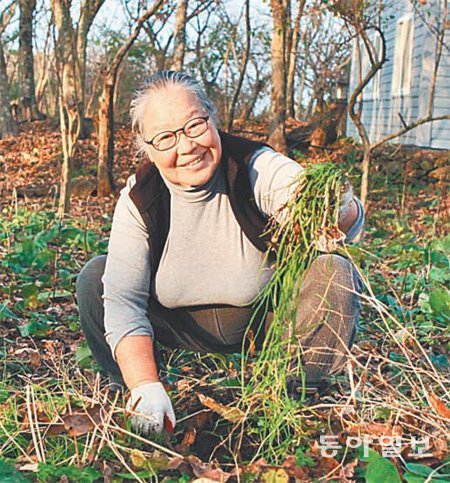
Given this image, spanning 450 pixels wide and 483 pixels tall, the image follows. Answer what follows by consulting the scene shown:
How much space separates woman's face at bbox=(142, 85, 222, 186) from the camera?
2.24 m

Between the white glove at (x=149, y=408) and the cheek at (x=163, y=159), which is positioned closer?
the white glove at (x=149, y=408)

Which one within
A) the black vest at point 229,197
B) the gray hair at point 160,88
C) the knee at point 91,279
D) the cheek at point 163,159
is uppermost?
the gray hair at point 160,88

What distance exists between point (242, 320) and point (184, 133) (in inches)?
25.7

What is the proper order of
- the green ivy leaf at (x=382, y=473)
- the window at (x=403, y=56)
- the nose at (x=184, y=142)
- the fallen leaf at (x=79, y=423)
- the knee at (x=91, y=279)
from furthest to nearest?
the window at (x=403, y=56), the knee at (x=91, y=279), the nose at (x=184, y=142), the fallen leaf at (x=79, y=423), the green ivy leaf at (x=382, y=473)

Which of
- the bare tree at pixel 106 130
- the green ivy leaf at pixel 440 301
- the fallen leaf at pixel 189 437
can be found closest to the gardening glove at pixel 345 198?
the fallen leaf at pixel 189 437

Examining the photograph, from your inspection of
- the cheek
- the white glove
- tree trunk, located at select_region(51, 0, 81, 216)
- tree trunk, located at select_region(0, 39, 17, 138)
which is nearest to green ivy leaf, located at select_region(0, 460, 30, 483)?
the white glove

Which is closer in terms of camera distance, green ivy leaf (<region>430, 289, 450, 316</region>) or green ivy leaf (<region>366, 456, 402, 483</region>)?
green ivy leaf (<region>366, 456, 402, 483</region>)

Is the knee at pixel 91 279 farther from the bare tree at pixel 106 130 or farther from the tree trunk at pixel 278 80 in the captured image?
the tree trunk at pixel 278 80

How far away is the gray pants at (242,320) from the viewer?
7.50ft

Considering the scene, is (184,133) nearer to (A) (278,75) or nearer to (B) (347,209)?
(B) (347,209)

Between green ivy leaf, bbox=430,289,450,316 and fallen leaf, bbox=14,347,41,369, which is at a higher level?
green ivy leaf, bbox=430,289,450,316

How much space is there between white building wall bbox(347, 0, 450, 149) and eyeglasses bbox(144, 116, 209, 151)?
7707mm

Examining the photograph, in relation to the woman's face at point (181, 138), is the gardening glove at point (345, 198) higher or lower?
lower

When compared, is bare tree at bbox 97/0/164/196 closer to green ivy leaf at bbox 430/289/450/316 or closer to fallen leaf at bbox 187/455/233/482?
green ivy leaf at bbox 430/289/450/316
